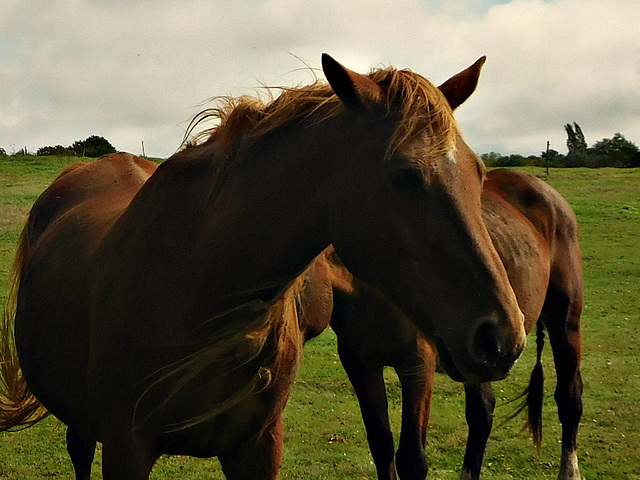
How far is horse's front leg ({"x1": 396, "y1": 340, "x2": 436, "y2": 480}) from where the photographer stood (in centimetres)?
390

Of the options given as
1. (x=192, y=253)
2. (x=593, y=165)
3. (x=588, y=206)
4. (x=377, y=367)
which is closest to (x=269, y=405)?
(x=192, y=253)


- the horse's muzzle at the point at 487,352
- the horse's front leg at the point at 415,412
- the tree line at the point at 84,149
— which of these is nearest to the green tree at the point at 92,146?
the tree line at the point at 84,149

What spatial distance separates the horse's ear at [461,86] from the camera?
2191 millimetres

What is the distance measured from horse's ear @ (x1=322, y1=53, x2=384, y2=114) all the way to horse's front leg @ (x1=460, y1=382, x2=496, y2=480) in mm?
3223

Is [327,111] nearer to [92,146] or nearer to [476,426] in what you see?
[476,426]

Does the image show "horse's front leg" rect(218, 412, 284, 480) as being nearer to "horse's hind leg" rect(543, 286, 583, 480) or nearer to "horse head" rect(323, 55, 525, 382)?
"horse head" rect(323, 55, 525, 382)

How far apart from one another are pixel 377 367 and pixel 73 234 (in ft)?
6.50

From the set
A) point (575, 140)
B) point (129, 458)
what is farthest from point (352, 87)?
point (575, 140)

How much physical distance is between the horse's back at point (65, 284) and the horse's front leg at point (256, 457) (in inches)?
24.8

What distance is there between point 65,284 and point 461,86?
178cm

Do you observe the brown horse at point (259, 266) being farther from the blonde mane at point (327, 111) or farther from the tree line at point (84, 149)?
the tree line at point (84, 149)

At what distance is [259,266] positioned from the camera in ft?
7.01

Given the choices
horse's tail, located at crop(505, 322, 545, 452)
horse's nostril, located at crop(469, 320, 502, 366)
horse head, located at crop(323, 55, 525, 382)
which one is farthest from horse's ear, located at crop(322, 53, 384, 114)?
horse's tail, located at crop(505, 322, 545, 452)

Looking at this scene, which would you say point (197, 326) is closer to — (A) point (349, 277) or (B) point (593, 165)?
(A) point (349, 277)
